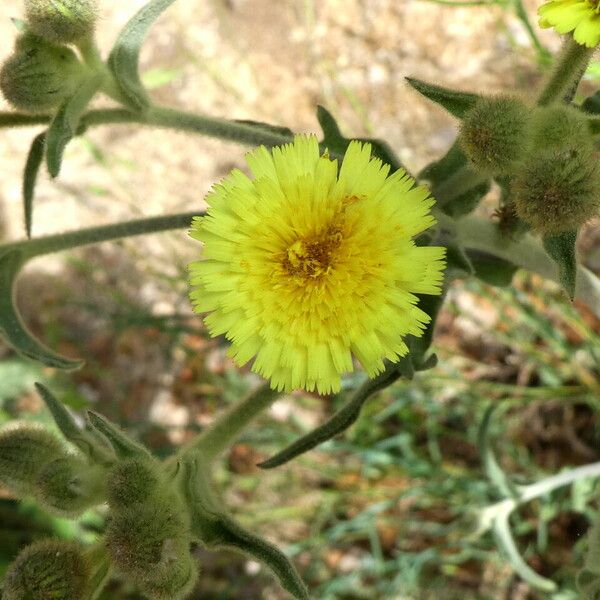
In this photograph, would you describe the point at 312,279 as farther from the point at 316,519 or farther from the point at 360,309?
the point at 316,519

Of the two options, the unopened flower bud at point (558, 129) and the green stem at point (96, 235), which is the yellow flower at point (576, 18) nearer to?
the unopened flower bud at point (558, 129)

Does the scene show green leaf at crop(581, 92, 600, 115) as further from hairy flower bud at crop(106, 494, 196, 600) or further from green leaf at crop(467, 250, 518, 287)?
hairy flower bud at crop(106, 494, 196, 600)

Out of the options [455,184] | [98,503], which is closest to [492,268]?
[455,184]

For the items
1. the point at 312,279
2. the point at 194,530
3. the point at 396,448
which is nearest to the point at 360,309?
the point at 312,279

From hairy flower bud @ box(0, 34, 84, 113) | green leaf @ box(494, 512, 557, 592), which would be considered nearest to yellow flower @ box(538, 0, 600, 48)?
hairy flower bud @ box(0, 34, 84, 113)

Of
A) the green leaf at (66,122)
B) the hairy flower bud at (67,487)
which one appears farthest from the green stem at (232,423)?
the green leaf at (66,122)
